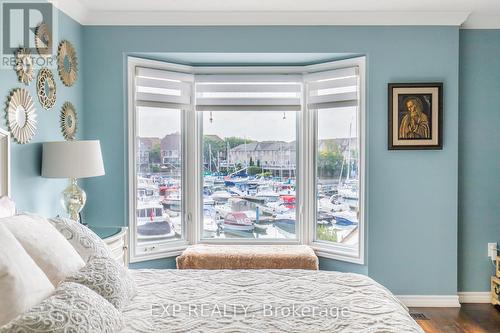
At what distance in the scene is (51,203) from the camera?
10.1 ft

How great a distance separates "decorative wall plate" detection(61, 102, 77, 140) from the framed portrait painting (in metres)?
2.68

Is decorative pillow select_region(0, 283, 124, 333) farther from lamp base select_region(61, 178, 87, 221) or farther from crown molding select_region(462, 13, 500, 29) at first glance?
crown molding select_region(462, 13, 500, 29)

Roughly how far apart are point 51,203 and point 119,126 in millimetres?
948

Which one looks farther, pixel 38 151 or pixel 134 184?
pixel 134 184

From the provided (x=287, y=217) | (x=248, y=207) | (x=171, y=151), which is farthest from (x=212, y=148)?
(x=287, y=217)

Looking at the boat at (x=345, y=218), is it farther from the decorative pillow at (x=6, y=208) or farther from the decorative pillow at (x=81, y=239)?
the decorative pillow at (x=6, y=208)

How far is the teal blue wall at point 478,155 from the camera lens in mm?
3873

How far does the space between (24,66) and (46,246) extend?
4.77ft

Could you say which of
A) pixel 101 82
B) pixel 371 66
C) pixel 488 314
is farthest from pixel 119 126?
pixel 488 314

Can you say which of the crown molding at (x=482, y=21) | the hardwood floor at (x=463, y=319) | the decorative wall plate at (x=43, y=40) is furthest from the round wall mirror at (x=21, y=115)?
the crown molding at (x=482, y=21)

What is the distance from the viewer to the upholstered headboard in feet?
7.80

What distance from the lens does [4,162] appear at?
240cm

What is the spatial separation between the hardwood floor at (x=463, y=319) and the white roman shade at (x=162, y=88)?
113 inches

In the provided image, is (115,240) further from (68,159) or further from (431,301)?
(431,301)
